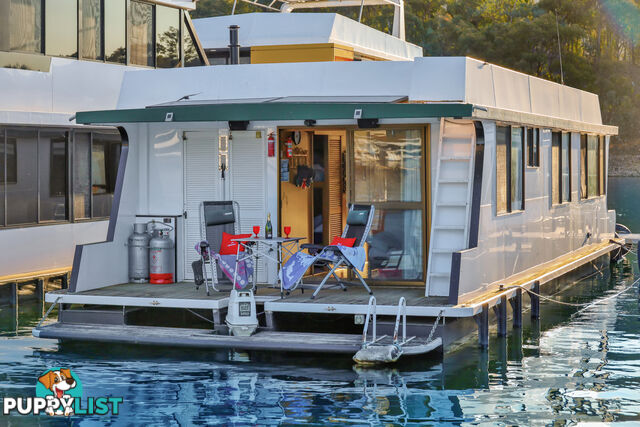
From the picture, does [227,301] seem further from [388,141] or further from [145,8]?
[145,8]

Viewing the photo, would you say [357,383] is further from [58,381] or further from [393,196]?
[393,196]

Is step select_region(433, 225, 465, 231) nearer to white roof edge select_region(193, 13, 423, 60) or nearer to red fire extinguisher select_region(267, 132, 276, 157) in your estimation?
red fire extinguisher select_region(267, 132, 276, 157)

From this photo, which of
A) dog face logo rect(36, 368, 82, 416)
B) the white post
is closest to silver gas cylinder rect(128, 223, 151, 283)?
dog face logo rect(36, 368, 82, 416)

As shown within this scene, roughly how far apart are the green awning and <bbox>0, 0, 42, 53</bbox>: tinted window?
15.0 feet

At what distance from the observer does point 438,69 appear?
11.6 m

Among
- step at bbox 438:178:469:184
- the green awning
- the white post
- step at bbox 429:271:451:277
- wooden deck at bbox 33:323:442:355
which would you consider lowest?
wooden deck at bbox 33:323:442:355

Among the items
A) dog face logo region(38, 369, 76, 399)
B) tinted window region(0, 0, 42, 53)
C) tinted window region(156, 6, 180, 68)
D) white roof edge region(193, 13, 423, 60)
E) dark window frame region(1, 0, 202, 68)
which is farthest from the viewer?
tinted window region(156, 6, 180, 68)

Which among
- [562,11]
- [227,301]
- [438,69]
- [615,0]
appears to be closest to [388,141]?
[438,69]

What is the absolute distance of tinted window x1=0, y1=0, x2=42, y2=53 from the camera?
51.7 feet

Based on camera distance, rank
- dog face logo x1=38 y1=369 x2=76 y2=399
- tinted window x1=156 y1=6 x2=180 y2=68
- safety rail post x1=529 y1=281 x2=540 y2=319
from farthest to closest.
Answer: tinted window x1=156 y1=6 x2=180 y2=68 → safety rail post x1=529 y1=281 x2=540 y2=319 → dog face logo x1=38 y1=369 x2=76 y2=399

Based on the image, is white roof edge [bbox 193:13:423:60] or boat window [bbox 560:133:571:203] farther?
white roof edge [bbox 193:13:423:60]

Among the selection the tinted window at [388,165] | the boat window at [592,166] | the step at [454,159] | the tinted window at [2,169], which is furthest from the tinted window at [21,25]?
the boat window at [592,166]

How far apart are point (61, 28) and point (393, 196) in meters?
7.45

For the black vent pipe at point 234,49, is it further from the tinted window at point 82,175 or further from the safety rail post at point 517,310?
the safety rail post at point 517,310
